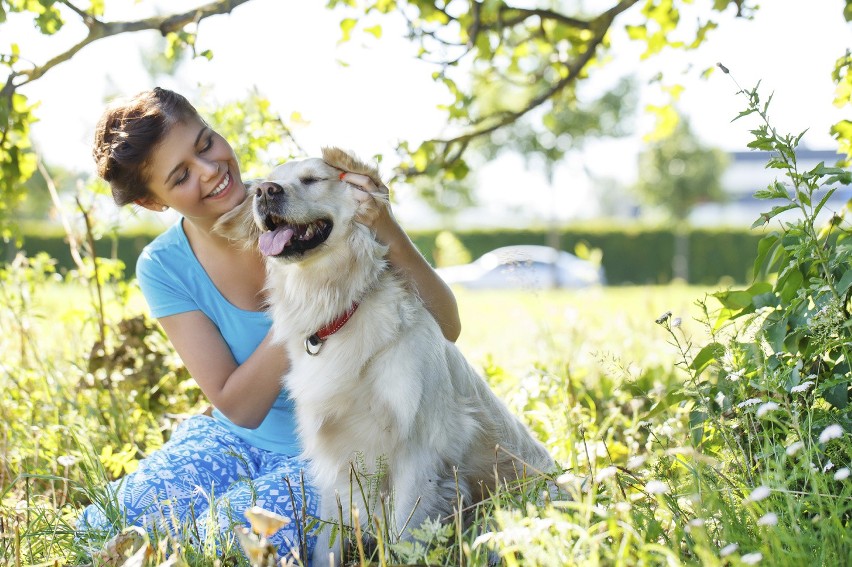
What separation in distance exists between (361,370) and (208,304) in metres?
0.82

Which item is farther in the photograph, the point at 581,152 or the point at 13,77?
the point at 581,152

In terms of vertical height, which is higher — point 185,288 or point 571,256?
point 185,288

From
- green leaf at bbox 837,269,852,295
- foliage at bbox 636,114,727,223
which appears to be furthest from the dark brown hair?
foliage at bbox 636,114,727,223

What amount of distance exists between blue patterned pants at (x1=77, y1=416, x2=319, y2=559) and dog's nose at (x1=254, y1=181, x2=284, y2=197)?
843 millimetres

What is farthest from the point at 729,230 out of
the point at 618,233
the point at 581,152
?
the point at 581,152

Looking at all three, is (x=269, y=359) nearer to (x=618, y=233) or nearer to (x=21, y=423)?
(x=21, y=423)

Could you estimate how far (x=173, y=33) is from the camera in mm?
3578

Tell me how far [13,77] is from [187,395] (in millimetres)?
1673

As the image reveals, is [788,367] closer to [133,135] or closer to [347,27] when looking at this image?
[133,135]

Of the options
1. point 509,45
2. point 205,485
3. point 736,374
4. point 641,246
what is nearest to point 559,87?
point 509,45

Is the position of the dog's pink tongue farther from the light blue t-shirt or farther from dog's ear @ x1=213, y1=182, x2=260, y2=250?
the light blue t-shirt

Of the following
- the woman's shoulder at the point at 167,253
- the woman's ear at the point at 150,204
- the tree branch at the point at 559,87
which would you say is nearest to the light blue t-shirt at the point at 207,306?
the woman's shoulder at the point at 167,253

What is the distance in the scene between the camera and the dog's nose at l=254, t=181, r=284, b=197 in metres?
2.52

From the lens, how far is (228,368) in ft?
9.61
